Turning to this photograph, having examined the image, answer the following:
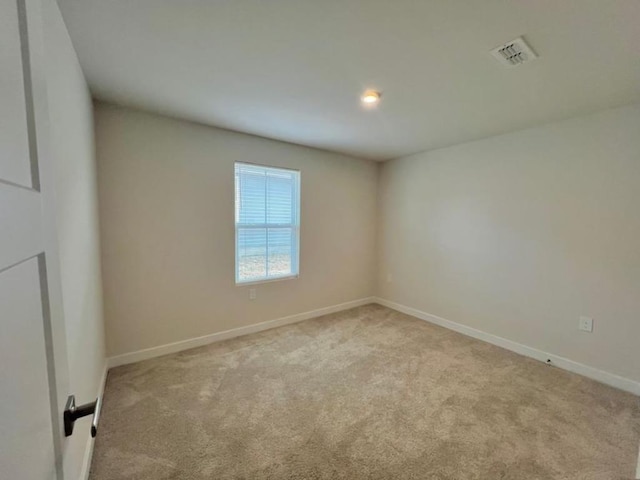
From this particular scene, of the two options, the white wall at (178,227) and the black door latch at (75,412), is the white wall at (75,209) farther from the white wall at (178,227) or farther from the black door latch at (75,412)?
the black door latch at (75,412)

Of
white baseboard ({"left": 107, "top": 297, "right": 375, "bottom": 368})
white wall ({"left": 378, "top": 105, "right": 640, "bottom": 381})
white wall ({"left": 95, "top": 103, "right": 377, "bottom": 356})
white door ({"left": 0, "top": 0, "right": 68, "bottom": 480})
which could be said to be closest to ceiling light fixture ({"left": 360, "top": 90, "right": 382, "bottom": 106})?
white wall ({"left": 95, "top": 103, "right": 377, "bottom": 356})

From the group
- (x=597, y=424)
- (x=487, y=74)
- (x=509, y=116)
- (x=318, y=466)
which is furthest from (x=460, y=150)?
(x=318, y=466)

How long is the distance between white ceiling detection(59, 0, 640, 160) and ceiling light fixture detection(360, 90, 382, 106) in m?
0.06

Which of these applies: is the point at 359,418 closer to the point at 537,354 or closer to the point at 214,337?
the point at 214,337

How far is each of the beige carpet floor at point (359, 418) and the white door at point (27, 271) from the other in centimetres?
132

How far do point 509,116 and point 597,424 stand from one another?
7.96ft

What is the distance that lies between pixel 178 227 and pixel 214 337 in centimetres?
124

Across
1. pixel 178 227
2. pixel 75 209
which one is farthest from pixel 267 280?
pixel 75 209

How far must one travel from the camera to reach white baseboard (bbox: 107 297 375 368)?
252cm

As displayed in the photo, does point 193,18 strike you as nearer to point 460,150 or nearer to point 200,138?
point 200,138

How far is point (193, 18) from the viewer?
1364mm

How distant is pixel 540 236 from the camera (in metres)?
2.71

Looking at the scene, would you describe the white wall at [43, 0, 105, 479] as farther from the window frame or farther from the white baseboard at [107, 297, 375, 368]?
the window frame

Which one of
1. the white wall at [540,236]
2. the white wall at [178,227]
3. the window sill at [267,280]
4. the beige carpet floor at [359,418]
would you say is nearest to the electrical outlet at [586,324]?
the white wall at [540,236]
